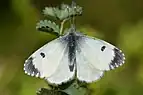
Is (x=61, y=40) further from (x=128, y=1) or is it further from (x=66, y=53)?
(x=128, y=1)

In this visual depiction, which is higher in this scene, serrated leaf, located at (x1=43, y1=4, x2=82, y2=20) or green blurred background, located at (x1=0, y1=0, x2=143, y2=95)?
green blurred background, located at (x1=0, y1=0, x2=143, y2=95)

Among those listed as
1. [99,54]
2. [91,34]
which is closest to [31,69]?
[99,54]

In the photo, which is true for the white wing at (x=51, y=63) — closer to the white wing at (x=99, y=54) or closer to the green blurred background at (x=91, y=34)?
the white wing at (x=99, y=54)

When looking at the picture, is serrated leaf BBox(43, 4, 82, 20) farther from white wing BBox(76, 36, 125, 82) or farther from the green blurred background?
the green blurred background

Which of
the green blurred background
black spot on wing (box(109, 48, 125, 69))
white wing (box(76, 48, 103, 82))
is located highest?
the green blurred background

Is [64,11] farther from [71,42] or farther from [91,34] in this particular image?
[91,34]

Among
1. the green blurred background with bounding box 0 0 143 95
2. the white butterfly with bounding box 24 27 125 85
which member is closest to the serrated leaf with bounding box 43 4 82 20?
the white butterfly with bounding box 24 27 125 85

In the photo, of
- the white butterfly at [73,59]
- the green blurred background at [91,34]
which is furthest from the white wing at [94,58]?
the green blurred background at [91,34]
